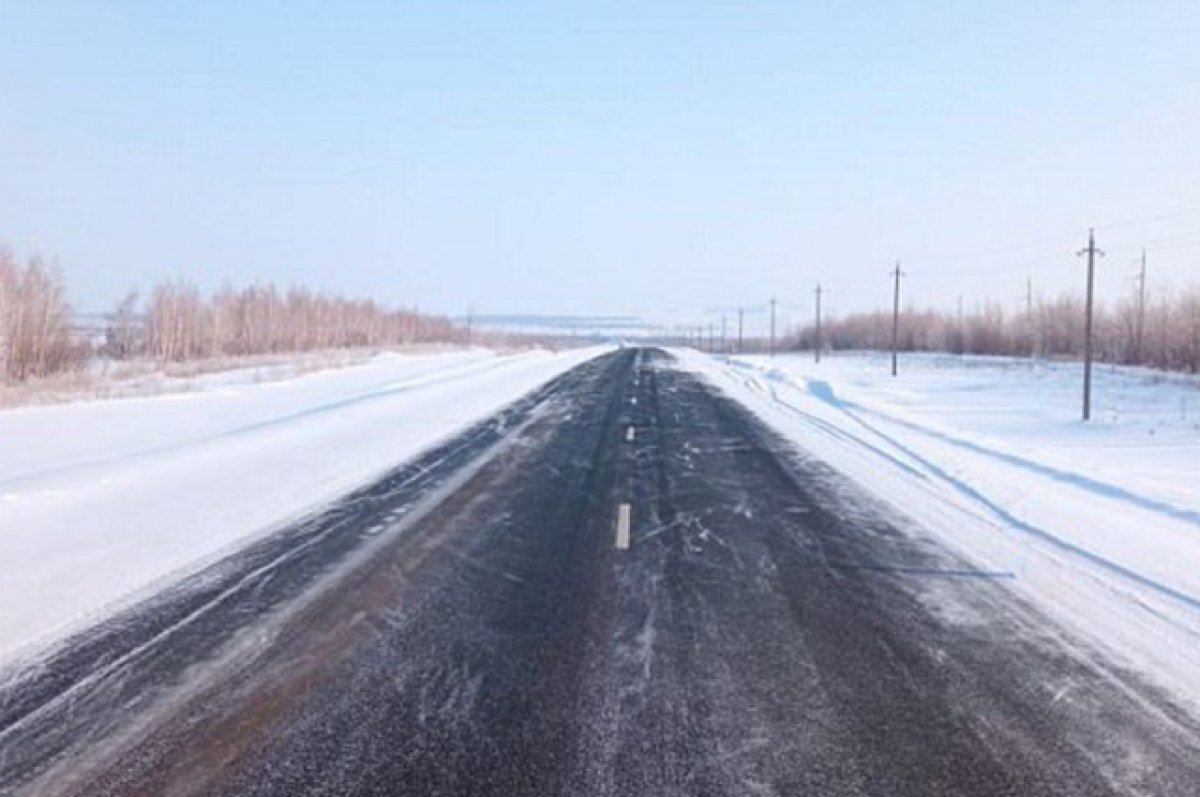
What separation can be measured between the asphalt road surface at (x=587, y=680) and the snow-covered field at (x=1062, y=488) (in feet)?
1.73

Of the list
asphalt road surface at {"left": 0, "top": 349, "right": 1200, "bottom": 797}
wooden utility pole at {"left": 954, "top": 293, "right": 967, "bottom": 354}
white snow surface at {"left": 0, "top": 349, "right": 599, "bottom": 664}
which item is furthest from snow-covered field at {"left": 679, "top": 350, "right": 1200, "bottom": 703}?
wooden utility pole at {"left": 954, "top": 293, "right": 967, "bottom": 354}

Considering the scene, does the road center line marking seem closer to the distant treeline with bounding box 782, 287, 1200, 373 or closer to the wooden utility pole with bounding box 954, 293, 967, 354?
the distant treeline with bounding box 782, 287, 1200, 373

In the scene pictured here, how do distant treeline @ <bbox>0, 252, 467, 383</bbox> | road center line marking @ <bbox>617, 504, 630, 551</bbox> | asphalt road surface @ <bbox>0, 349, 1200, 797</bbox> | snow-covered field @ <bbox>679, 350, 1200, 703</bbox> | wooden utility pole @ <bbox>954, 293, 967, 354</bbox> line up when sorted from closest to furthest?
1. asphalt road surface @ <bbox>0, 349, 1200, 797</bbox>
2. snow-covered field @ <bbox>679, 350, 1200, 703</bbox>
3. road center line marking @ <bbox>617, 504, 630, 551</bbox>
4. distant treeline @ <bbox>0, 252, 467, 383</bbox>
5. wooden utility pole @ <bbox>954, 293, 967, 354</bbox>

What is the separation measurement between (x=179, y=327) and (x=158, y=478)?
136 ft

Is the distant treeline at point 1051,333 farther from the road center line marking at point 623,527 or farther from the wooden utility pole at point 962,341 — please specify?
the road center line marking at point 623,527

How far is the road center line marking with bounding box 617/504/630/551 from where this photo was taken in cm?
857

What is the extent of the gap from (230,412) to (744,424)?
479 inches

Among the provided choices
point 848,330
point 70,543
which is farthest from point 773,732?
point 848,330

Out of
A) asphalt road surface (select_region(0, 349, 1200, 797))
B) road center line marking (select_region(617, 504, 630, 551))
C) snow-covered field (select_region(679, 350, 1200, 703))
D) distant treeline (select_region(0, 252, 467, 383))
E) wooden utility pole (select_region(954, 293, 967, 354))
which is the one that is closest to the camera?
asphalt road surface (select_region(0, 349, 1200, 797))

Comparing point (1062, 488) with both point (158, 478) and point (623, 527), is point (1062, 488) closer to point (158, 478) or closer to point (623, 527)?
point (623, 527)

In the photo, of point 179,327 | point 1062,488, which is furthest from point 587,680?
point 179,327

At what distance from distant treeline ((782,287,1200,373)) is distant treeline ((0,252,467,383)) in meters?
45.7

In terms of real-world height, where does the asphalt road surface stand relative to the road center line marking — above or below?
below

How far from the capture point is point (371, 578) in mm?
7383
